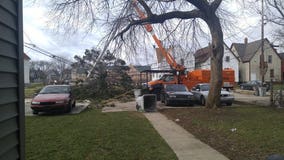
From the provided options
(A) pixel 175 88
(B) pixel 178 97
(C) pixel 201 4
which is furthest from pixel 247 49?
(C) pixel 201 4

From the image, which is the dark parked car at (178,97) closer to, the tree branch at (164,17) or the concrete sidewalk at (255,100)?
the concrete sidewalk at (255,100)

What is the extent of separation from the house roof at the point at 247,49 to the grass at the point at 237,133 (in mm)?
53217

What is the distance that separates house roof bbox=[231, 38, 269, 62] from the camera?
217ft

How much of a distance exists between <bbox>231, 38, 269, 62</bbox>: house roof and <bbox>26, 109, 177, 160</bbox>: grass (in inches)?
2262

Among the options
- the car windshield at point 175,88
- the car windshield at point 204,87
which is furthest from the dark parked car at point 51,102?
the car windshield at point 204,87

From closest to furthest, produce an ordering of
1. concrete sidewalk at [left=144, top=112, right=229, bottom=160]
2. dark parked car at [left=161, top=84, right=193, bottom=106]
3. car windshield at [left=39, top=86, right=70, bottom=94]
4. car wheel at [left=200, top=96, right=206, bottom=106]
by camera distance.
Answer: concrete sidewalk at [left=144, top=112, right=229, bottom=160]
car windshield at [left=39, top=86, right=70, bottom=94]
dark parked car at [left=161, top=84, right=193, bottom=106]
car wheel at [left=200, top=96, right=206, bottom=106]

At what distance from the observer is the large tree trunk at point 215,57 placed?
57.2 ft

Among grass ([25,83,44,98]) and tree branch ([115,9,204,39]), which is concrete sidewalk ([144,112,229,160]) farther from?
grass ([25,83,44,98])

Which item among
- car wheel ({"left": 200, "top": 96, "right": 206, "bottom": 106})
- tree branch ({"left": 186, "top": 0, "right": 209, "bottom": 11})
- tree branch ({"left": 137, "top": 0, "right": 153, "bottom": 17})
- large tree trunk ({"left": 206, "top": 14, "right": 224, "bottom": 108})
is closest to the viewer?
tree branch ({"left": 186, "top": 0, "right": 209, "bottom": 11})

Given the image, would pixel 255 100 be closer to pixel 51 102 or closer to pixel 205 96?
pixel 205 96

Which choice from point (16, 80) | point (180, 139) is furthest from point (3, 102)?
point (180, 139)

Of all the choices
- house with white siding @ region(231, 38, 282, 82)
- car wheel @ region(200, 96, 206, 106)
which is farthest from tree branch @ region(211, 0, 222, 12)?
house with white siding @ region(231, 38, 282, 82)

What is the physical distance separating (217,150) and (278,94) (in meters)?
14.7

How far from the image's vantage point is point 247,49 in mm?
70562
